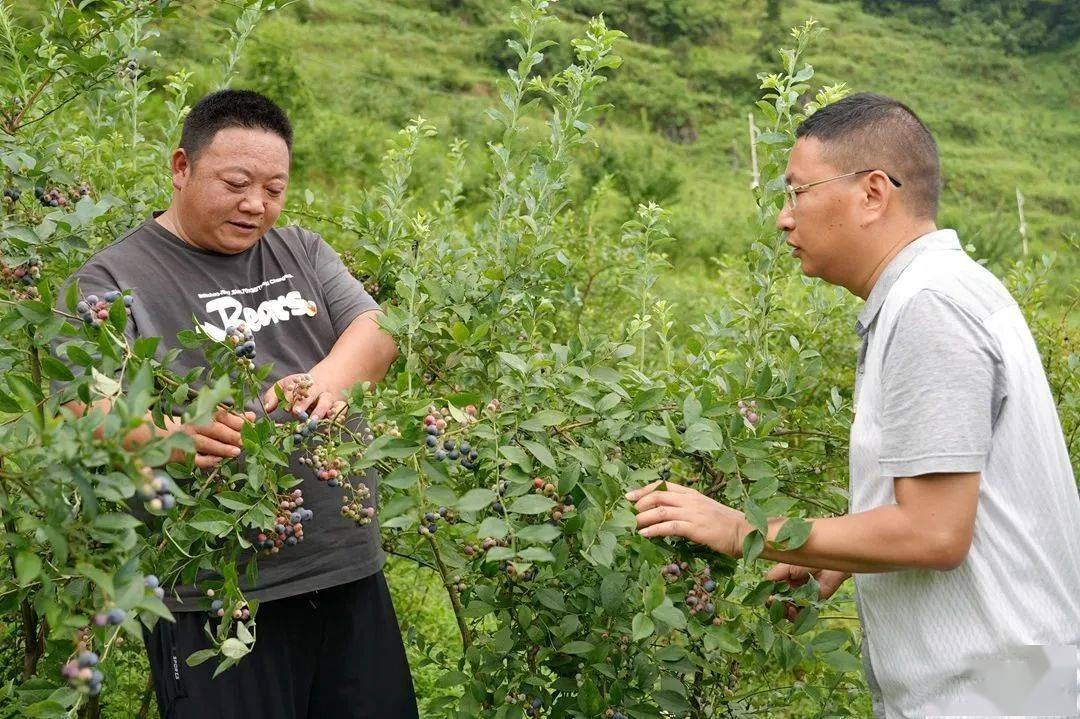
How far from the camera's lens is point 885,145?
5.09 feet


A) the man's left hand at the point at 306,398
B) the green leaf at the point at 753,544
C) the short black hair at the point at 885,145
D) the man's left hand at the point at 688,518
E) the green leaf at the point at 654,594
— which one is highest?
the short black hair at the point at 885,145

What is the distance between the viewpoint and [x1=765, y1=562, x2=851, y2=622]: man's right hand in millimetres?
1721

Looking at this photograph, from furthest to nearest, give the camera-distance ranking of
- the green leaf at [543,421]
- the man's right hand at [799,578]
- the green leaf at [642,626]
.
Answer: the man's right hand at [799,578] → the green leaf at [543,421] → the green leaf at [642,626]

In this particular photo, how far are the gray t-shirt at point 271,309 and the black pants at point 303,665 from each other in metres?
0.08

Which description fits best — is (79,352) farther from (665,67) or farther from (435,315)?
(665,67)

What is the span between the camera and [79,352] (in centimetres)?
130

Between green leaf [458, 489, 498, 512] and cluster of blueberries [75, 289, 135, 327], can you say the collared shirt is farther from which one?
cluster of blueberries [75, 289, 135, 327]

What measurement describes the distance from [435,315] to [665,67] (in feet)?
93.9

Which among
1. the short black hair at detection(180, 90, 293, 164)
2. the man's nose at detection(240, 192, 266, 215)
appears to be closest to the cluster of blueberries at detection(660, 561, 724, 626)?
the man's nose at detection(240, 192, 266, 215)

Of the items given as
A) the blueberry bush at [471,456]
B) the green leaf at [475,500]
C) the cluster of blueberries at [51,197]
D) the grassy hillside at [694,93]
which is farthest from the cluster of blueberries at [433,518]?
the grassy hillside at [694,93]

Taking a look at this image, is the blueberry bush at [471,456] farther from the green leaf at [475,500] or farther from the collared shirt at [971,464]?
the collared shirt at [971,464]

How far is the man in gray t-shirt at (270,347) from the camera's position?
6.03ft

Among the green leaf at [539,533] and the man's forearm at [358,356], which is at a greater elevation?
the man's forearm at [358,356]

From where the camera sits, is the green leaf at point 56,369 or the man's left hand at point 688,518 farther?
the man's left hand at point 688,518
